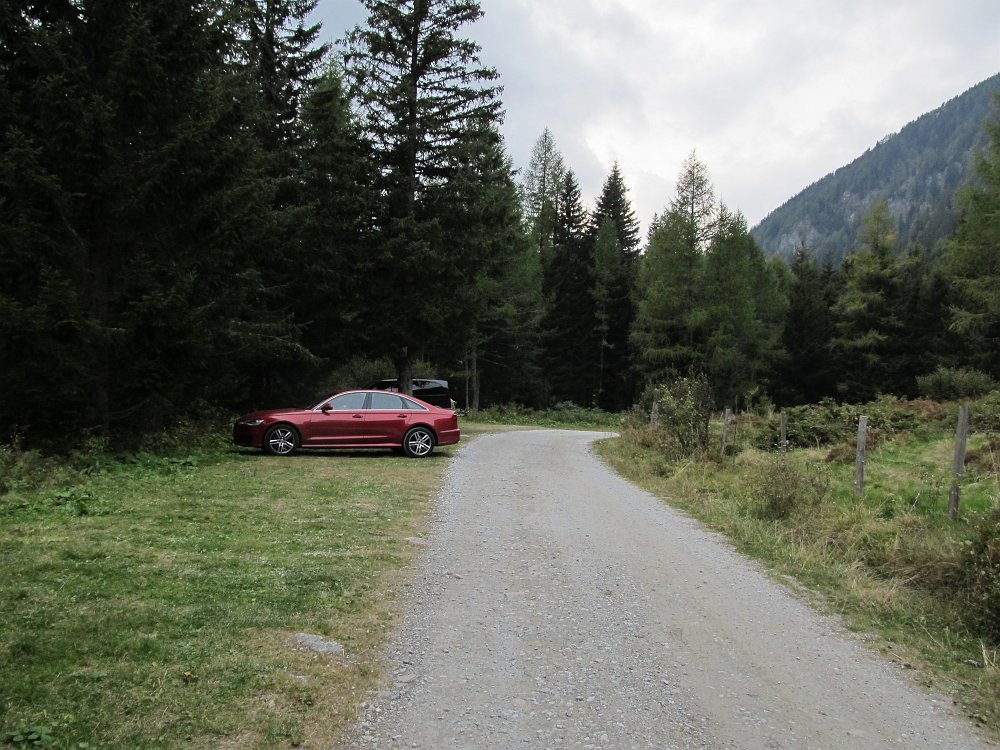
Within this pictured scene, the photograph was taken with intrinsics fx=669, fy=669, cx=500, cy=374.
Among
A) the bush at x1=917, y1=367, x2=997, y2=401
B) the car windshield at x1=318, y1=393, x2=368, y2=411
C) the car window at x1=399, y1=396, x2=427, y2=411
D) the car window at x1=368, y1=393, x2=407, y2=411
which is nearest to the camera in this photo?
the car windshield at x1=318, y1=393, x2=368, y2=411

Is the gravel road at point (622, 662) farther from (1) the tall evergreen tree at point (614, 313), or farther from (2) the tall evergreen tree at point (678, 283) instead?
(1) the tall evergreen tree at point (614, 313)

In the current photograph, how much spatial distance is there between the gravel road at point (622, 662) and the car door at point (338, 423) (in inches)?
286

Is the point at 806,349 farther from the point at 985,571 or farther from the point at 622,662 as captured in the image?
the point at 622,662

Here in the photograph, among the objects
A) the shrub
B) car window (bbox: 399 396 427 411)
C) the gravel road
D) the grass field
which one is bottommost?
the gravel road

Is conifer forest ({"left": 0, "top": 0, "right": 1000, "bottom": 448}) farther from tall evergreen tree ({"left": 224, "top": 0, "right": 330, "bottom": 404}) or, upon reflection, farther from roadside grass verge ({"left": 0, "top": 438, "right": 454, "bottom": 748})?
roadside grass verge ({"left": 0, "top": 438, "right": 454, "bottom": 748})

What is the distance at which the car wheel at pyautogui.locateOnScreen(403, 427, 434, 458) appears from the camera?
49.1 ft

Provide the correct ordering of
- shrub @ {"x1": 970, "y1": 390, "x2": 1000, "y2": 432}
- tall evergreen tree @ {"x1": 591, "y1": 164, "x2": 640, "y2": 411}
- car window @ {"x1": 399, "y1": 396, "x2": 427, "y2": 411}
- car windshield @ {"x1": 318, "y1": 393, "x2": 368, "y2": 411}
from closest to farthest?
1. car windshield @ {"x1": 318, "y1": 393, "x2": 368, "y2": 411}
2. car window @ {"x1": 399, "y1": 396, "x2": 427, "y2": 411}
3. shrub @ {"x1": 970, "y1": 390, "x2": 1000, "y2": 432}
4. tall evergreen tree @ {"x1": 591, "y1": 164, "x2": 640, "y2": 411}

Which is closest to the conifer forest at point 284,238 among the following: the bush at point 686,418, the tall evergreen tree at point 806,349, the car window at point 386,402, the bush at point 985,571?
the car window at point 386,402

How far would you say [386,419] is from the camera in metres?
14.8

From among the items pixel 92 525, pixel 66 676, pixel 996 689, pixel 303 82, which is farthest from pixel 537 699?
pixel 303 82

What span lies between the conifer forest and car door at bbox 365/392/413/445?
111 inches

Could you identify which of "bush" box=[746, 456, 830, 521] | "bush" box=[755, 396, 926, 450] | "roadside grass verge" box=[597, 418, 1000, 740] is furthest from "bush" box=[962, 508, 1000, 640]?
"bush" box=[755, 396, 926, 450]

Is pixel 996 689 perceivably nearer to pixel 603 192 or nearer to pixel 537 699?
pixel 537 699

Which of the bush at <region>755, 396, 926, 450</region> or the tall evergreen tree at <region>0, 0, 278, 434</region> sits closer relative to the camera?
the tall evergreen tree at <region>0, 0, 278, 434</region>
